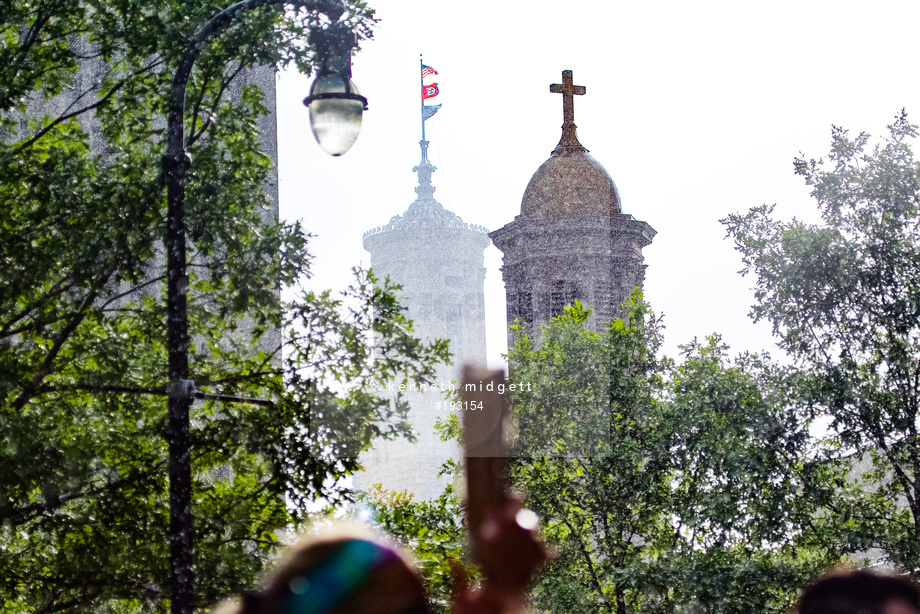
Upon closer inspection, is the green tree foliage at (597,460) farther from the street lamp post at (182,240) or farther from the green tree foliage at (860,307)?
the street lamp post at (182,240)

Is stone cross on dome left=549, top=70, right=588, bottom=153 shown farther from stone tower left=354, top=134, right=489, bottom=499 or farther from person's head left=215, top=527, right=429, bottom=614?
stone tower left=354, top=134, right=489, bottom=499

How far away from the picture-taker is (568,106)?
35625 millimetres

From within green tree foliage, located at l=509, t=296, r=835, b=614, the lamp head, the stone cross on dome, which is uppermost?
the stone cross on dome

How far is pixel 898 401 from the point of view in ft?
59.6

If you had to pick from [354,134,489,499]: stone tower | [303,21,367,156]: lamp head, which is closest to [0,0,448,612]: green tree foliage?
[303,21,367,156]: lamp head

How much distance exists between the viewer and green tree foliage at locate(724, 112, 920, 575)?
59.5ft

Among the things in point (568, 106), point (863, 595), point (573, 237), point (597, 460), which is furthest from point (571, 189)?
point (863, 595)

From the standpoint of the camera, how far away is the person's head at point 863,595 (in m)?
2.49

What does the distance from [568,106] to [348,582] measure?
113 feet

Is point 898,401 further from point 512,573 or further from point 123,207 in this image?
point 512,573

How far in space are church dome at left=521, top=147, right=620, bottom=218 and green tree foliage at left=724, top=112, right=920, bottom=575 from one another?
15.1m

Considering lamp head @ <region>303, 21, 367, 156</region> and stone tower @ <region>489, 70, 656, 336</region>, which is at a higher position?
stone tower @ <region>489, 70, 656, 336</region>

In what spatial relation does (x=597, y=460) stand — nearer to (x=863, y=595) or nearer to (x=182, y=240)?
(x=182, y=240)

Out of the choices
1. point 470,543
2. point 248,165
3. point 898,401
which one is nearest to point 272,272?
point 248,165
